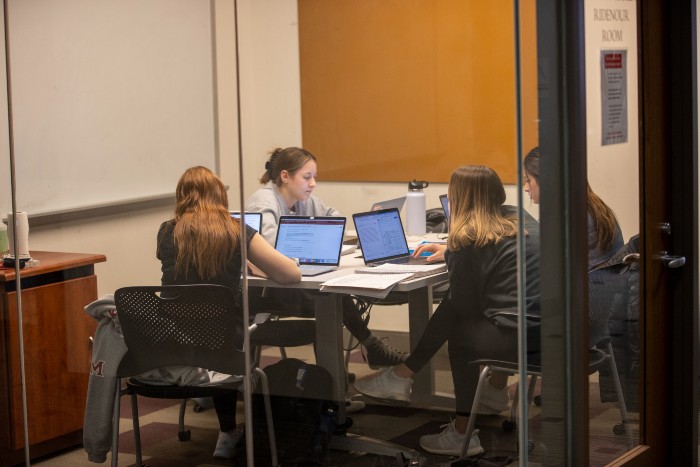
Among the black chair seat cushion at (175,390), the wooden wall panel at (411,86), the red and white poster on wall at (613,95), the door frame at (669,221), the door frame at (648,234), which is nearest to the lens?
the wooden wall panel at (411,86)

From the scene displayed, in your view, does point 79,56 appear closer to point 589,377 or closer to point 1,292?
point 1,292

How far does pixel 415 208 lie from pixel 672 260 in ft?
4.19

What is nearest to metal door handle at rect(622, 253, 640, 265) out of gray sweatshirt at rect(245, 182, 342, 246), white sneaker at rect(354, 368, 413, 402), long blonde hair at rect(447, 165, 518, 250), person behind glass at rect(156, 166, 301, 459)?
long blonde hair at rect(447, 165, 518, 250)

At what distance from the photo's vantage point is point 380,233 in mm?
3689

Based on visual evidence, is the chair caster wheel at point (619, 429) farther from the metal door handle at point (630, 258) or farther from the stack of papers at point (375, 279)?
the stack of papers at point (375, 279)

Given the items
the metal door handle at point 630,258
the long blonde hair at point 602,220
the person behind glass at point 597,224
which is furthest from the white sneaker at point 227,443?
the metal door handle at point 630,258

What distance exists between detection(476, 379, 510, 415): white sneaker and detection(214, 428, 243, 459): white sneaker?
0.80 m

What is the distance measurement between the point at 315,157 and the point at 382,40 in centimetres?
44

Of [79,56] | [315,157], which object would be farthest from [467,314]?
[79,56]

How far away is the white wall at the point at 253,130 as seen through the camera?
11.6ft

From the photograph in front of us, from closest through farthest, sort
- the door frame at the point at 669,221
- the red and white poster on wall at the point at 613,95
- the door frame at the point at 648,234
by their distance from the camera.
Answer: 1. the door frame at the point at 648,234
2. the red and white poster on wall at the point at 613,95
3. the door frame at the point at 669,221

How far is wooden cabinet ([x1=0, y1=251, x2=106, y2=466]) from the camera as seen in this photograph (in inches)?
148

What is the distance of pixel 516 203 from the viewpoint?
140 inches

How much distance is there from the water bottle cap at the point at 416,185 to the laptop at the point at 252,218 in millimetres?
505
